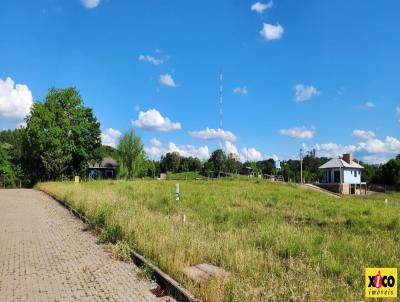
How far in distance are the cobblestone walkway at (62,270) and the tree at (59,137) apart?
40160 mm

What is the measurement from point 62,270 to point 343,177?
62.8 metres

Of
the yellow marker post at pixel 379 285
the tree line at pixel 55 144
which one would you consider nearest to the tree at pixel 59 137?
the tree line at pixel 55 144

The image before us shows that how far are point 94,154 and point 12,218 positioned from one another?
45.6m

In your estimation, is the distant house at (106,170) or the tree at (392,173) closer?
the tree at (392,173)

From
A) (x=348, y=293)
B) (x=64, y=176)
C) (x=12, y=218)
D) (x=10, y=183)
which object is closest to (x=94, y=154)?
(x=64, y=176)

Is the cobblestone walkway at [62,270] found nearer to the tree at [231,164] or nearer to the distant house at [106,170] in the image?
the distant house at [106,170]

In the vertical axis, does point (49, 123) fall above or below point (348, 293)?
above

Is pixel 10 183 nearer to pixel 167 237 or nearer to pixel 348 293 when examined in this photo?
pixel 167 237

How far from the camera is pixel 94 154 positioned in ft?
203

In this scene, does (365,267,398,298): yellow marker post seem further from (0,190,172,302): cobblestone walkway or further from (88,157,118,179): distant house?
(88,157,118,179): distant house

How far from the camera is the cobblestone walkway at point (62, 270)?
270 inches

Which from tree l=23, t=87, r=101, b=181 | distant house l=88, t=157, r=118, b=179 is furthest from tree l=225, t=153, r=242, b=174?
tree l=23, t=87, r=101, b=181

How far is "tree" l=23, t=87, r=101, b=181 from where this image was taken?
51688 millimetres

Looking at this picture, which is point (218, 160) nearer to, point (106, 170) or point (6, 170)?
point (106, 170)
